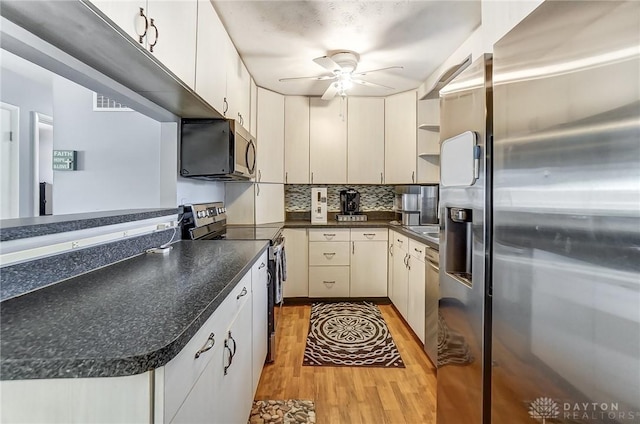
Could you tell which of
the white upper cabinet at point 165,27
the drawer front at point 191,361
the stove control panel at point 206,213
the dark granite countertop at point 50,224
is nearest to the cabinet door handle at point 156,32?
the white upper cabinet at point 165,27

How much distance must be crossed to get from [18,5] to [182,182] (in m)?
1.44

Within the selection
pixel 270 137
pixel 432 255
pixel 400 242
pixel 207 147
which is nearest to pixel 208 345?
pixel 207 147

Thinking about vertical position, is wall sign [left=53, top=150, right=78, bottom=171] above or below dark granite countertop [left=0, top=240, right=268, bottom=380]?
above

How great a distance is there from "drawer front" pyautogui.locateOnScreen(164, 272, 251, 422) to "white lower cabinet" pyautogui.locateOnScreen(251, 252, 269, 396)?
0.54 metres

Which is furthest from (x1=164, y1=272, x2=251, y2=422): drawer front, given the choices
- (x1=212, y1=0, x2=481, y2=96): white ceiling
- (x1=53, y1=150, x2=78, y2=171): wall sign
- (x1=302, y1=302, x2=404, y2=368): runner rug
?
(x1=212, y1=0, x2=481, y2=96): white ceiling

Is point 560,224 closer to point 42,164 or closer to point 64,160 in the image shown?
point 64,160

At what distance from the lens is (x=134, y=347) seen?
65 centimetres

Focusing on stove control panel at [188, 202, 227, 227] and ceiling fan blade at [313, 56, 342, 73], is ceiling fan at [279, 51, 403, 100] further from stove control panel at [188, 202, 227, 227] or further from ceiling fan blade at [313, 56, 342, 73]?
stove control panel at [188, 202, 227, 227]

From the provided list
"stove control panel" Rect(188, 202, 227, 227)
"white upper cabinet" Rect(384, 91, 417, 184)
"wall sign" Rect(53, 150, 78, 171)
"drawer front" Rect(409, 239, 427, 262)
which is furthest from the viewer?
"white upper cabinet" Rect(384, 91, 417, 184)

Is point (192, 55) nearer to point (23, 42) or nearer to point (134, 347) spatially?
point (23, 42)

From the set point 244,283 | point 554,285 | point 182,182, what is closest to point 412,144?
point 182,182

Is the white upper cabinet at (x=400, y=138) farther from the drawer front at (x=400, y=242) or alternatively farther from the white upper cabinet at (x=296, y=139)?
the white upper cabinet at (x=296, y=139)

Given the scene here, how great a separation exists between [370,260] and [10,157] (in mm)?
3363

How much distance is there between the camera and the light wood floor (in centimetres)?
185
